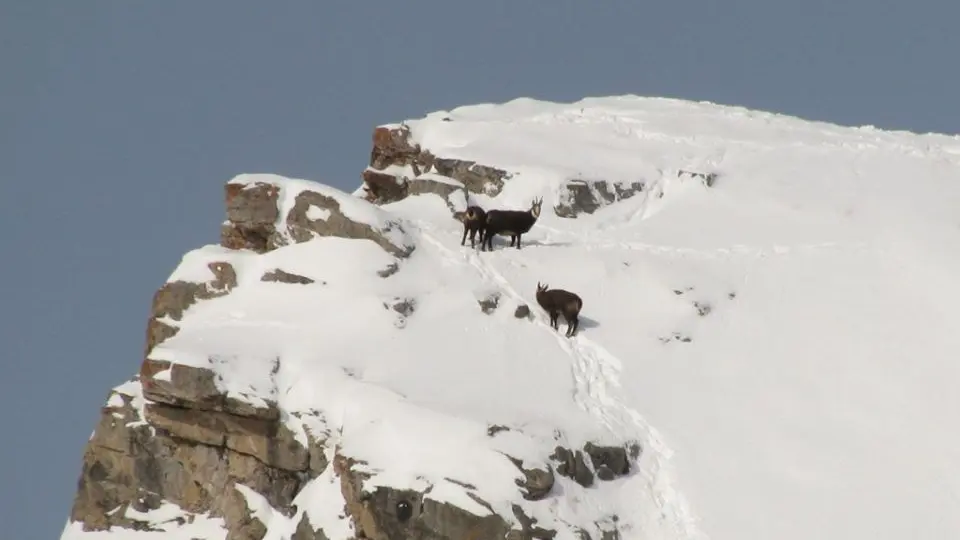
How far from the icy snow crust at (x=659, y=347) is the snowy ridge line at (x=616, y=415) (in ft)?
0.20

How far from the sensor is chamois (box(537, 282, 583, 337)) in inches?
1583

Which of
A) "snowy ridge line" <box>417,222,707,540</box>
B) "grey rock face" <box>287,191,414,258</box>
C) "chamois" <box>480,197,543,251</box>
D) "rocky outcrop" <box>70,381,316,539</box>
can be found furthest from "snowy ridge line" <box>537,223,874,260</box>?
"rocky outcrop" <box>70,381,316,539</box>

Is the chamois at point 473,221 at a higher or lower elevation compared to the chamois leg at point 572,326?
higher

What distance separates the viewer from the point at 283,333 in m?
39.5

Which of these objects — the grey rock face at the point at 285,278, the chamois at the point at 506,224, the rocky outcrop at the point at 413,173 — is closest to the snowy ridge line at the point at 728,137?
the rocky outcrop at the point at 413,173

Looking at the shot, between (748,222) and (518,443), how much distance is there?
1594 cm

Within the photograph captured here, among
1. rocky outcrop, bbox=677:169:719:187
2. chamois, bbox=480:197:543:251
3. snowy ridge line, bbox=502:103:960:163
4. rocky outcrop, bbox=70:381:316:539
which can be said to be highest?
snowy ridge line, bbox=502:103:960:163

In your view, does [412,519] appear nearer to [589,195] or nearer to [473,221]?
[473,221]

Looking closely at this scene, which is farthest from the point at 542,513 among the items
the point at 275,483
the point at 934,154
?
the point at 934,154

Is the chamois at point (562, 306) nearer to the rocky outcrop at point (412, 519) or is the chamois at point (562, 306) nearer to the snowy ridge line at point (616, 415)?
the snowy ridge line at point (616, 415)

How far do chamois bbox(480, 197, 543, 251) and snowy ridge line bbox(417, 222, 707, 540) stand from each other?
202 centimetres

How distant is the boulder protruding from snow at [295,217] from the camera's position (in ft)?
140

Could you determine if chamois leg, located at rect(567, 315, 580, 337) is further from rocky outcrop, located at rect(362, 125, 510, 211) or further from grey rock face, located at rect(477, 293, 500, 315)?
rocky outcrop, located at rect(362, 125, 510, 211)

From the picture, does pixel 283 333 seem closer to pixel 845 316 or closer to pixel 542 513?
pixel 542 513
